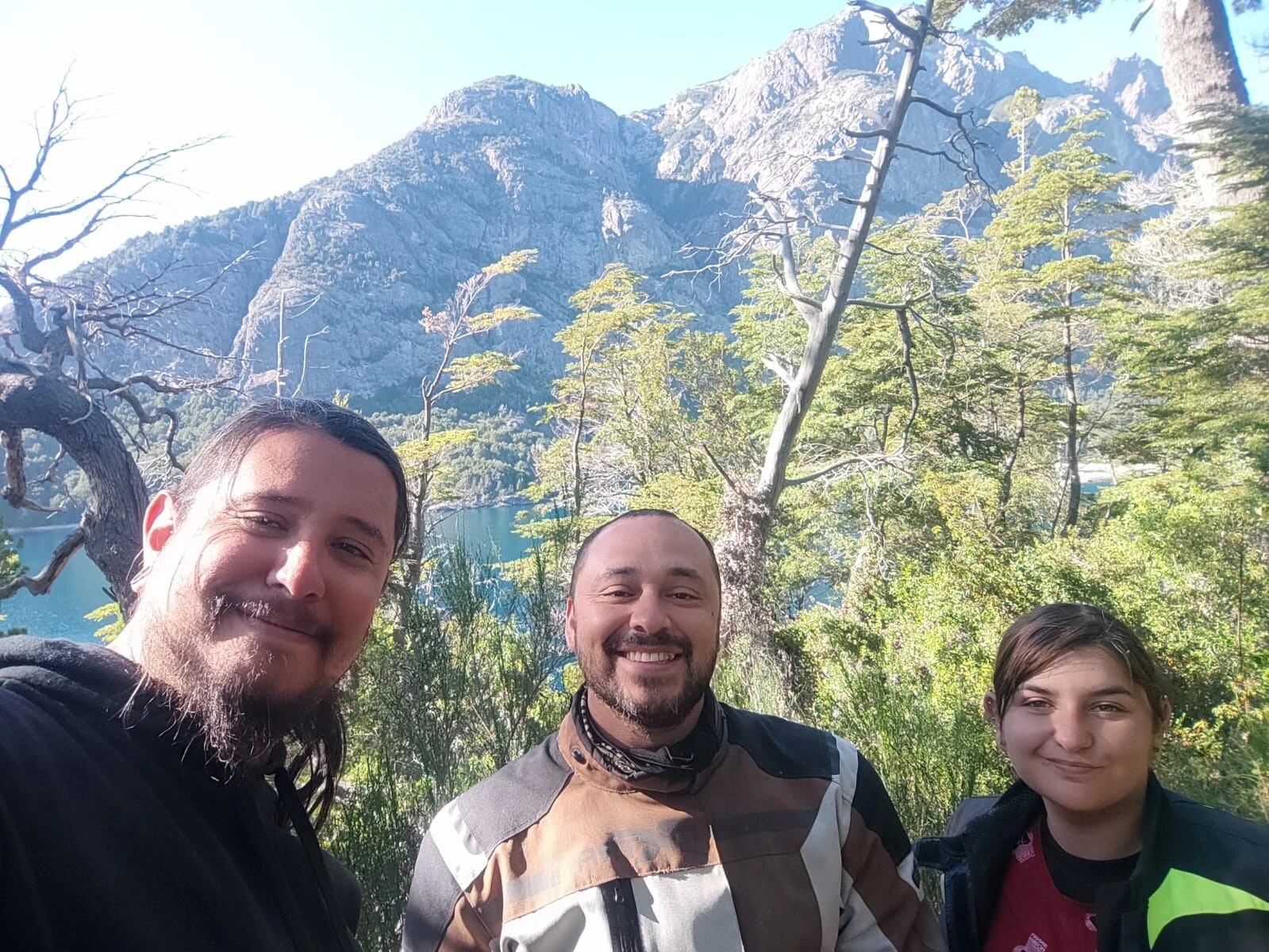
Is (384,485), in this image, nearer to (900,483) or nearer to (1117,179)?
(900,483)

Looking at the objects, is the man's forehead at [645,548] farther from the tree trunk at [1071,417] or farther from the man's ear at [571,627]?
the tree trunk at [1071,417]

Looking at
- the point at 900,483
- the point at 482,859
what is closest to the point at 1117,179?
the point at 900,483

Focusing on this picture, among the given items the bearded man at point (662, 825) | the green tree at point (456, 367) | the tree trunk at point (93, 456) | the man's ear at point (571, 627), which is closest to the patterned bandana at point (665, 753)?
the bearded man at point (662, 825)

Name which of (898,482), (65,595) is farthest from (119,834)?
(65,595)

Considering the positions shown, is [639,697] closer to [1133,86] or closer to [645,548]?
[645,548]

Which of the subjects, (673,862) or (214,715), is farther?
(673,862)

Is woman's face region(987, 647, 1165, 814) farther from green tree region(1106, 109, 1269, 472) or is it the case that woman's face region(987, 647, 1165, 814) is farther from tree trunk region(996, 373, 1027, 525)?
tree trunk region(996, 373, 1027, 525)

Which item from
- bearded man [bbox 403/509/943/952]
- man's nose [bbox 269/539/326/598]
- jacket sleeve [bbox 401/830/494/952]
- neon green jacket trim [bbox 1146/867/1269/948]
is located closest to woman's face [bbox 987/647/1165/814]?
neon green jacket trim [bbox 1146/867/1269/948]

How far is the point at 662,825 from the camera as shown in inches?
47.4

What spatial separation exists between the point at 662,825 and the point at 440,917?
1.39ft

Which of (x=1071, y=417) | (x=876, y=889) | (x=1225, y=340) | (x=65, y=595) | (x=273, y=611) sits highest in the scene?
(x=1225, y=340)

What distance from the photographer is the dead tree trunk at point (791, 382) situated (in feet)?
21.8

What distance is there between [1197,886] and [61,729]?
1661 millimetres

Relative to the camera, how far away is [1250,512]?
568 centimetres
